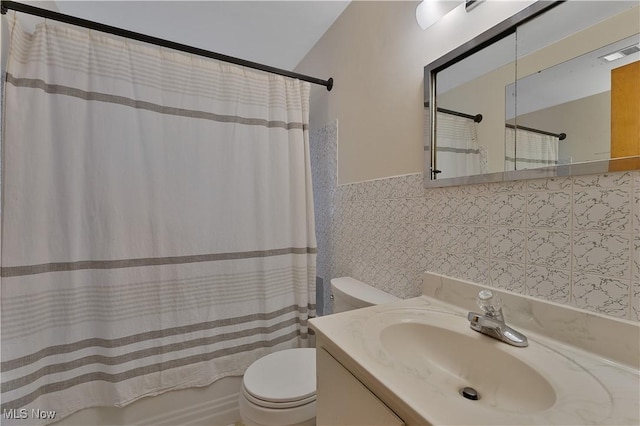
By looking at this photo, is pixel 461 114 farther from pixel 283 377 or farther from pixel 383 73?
pixel 283 377

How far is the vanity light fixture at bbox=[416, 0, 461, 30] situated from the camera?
936 mm

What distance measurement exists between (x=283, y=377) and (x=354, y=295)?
47cm

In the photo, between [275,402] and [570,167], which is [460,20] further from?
[275,402]

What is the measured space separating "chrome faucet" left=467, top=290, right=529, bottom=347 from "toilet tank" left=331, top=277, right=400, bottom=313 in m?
0.46

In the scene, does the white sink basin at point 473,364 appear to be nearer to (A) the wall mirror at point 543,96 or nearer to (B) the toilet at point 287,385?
(B) the toilet at point 287,385

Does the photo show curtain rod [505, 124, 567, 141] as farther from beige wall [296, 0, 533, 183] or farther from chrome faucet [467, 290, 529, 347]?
chrome faucet [467, 290, 529, 347]

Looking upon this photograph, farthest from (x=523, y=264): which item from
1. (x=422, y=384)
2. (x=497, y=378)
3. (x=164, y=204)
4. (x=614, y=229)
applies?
(x=164, y=204)

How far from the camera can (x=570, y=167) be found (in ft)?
2.19

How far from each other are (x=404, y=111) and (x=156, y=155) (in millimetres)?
1176

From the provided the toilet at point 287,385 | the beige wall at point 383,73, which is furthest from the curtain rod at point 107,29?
the toilet at point 287,385

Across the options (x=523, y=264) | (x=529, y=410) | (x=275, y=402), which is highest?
(x=523, y=264)


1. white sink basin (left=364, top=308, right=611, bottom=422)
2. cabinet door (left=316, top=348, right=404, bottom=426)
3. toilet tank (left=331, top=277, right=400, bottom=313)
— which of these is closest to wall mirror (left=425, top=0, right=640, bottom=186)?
white sink basin (left=364, top=308, right=611, bottom=422)

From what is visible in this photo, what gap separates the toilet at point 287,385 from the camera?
1.00 meters

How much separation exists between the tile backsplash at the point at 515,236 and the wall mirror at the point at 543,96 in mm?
61
